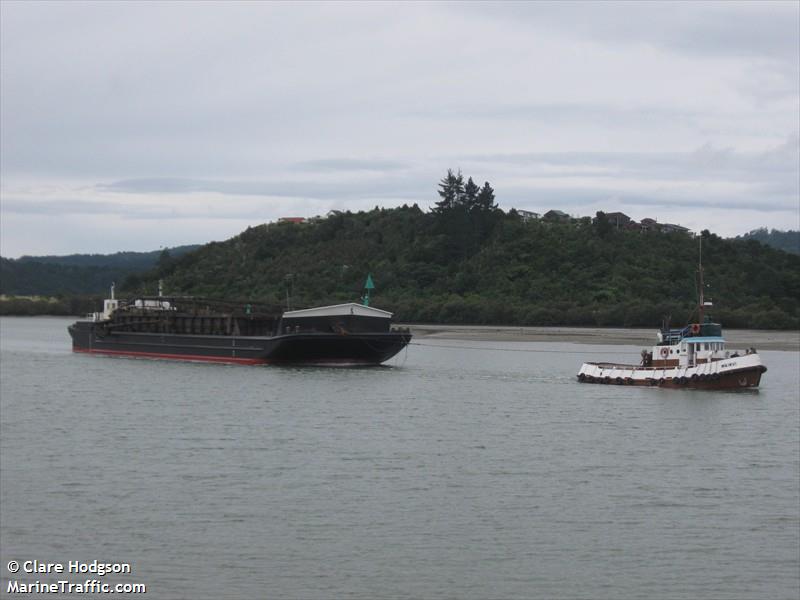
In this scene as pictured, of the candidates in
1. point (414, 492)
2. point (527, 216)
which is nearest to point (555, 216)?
point (527, 216)

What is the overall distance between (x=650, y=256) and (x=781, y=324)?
98.5 feet

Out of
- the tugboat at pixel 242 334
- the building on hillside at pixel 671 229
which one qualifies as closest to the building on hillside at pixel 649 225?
the building on hillside at pixel 671 229

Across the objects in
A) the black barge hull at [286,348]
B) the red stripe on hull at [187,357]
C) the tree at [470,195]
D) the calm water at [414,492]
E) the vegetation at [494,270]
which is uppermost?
the tree at [470,195]

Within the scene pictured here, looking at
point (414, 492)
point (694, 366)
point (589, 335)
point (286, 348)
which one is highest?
point (589, 335)

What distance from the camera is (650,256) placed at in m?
148

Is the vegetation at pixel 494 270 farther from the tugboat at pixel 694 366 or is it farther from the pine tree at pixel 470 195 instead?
the tugboat at pixel 694 366

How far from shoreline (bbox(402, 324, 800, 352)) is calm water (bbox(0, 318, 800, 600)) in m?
42.5

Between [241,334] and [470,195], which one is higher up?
[470,195]

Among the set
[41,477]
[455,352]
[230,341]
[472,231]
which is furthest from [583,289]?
[41,477]

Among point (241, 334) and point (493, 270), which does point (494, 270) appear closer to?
point (493, 270)

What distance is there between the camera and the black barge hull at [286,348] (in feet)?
265

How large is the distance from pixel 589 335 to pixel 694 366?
5446 centimetres

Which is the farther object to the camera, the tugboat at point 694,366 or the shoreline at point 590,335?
the shoreline at point 590,335

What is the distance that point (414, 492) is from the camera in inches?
1379
